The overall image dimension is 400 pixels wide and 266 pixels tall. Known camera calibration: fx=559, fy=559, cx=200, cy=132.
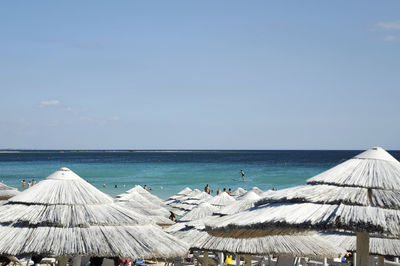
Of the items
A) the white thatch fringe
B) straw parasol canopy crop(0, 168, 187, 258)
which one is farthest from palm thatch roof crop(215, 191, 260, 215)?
the white thatch fringe

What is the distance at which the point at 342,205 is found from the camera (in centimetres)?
406

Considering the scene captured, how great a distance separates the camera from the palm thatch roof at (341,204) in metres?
3.93

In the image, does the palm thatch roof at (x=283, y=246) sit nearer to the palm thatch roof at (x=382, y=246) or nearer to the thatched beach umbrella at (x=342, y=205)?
the palm thatch roof at (x=382, y=246)

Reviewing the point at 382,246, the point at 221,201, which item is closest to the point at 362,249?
the point at 382,246

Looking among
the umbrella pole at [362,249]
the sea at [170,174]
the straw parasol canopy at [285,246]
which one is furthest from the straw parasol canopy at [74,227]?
the sea at [170,174]

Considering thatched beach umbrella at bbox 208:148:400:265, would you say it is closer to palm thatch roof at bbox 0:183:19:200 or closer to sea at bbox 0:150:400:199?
palm thatch roof at bbox 0:183:19:200

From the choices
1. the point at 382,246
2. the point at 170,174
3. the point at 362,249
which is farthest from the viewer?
the point at 170,174

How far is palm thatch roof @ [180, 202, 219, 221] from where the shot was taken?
11.0 m

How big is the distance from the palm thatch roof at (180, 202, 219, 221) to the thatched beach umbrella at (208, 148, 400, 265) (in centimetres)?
635

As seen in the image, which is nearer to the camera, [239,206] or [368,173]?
[368,173]

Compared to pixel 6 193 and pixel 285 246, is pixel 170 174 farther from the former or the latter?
pixel 285 246

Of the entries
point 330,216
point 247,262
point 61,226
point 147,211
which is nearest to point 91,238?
point 61,226

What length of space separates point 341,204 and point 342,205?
17 mm

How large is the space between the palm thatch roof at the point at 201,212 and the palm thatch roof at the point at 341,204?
6402mm
